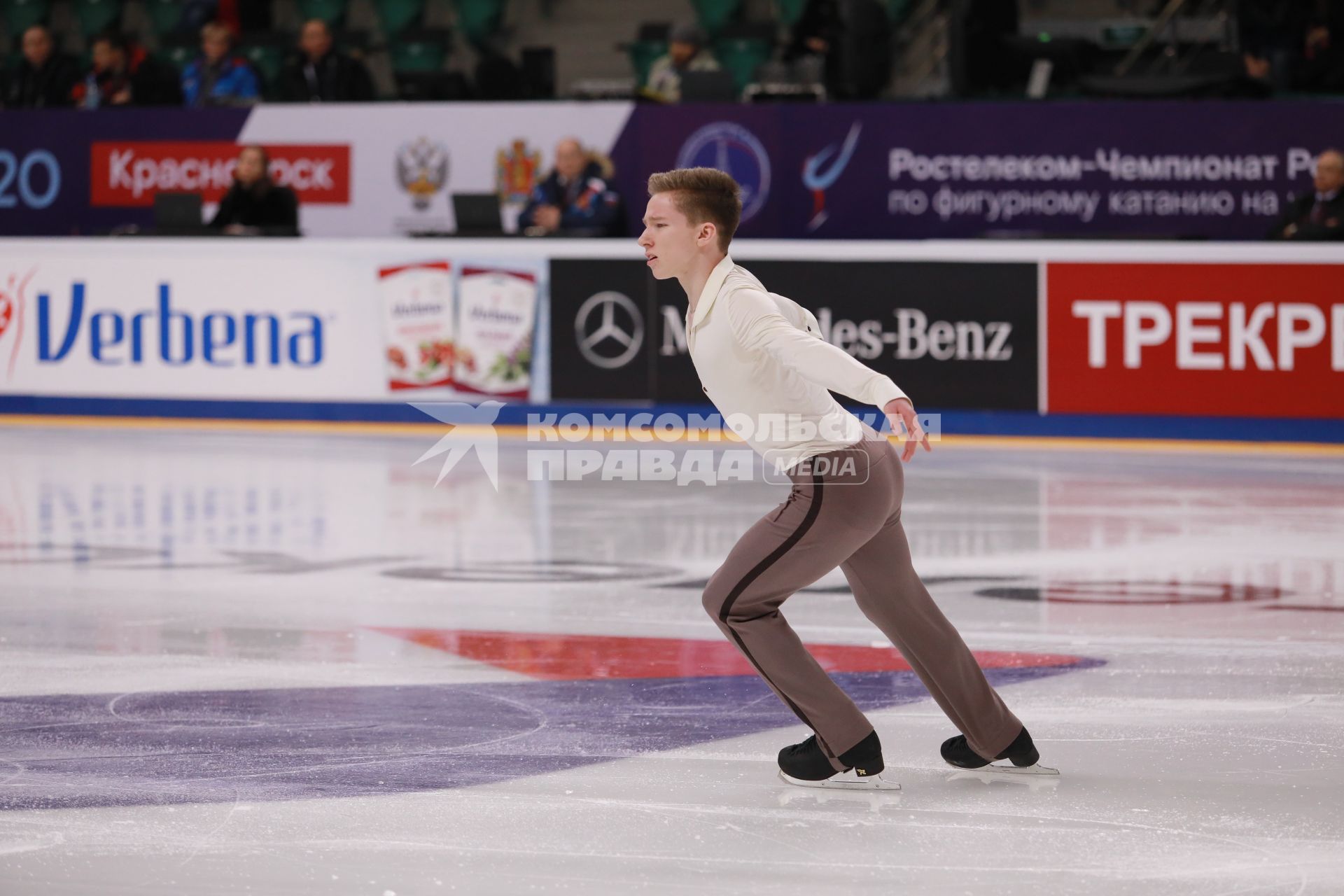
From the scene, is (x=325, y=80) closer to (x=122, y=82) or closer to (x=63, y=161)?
(x=122, y=82)

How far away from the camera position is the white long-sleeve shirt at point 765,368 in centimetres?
438

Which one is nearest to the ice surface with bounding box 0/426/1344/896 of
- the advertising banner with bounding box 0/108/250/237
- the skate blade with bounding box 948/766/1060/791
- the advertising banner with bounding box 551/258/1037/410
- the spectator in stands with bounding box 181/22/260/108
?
the skate blade with bounding box 948/766/1060/791

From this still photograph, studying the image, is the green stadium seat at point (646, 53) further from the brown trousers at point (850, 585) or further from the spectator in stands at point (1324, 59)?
the brown trousers at point (850, 585)

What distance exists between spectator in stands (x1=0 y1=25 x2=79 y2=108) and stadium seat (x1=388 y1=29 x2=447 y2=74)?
3.22 m

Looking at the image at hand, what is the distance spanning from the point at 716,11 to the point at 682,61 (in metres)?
3.00

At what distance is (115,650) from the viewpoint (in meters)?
6.59

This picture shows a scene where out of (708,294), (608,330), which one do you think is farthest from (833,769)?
(608,330)

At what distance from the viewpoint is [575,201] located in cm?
1394

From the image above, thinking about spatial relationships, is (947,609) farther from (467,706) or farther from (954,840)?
(954,840)

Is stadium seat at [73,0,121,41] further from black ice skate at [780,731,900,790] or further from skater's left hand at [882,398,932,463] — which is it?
skater's left hand at [882,398,932,463]

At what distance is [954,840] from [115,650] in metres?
3.38

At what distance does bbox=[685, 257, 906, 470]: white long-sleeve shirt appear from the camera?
4.38m

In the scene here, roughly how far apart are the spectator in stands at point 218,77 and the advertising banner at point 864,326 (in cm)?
506

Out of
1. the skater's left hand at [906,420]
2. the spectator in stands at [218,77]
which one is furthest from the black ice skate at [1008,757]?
the spectator in stands at [218,77]
